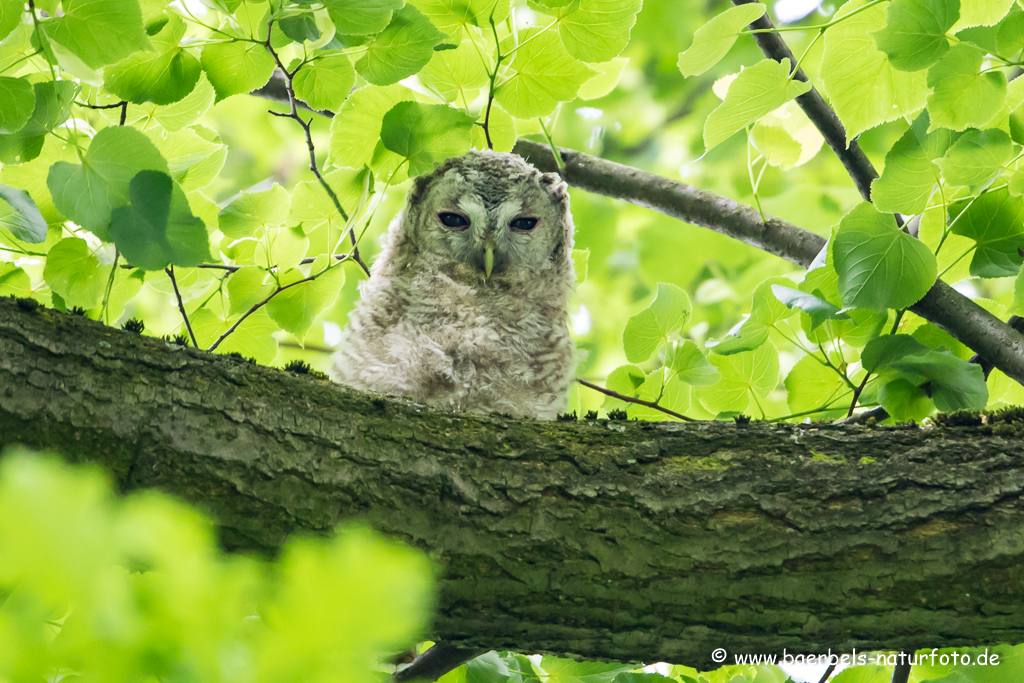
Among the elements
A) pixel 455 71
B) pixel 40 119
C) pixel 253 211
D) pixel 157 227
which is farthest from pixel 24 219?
pixel 455 71

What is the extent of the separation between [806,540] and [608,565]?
0.34 meters

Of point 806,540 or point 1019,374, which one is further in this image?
point 1019,374

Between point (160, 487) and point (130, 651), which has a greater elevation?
point (160, 487)

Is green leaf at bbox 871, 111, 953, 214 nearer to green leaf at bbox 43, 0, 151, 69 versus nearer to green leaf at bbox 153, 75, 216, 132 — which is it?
green leaf at bbox 43, 0, 151, 69

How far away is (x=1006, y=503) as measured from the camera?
1.29m

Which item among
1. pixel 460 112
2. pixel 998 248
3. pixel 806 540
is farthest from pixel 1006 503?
pixel 460 112

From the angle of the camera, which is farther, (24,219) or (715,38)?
(715,38)

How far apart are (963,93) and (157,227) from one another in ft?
4.99

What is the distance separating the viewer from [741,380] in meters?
2.12

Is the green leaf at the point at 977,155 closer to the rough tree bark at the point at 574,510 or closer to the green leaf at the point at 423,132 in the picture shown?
the rough tree bark at the point at 574,510

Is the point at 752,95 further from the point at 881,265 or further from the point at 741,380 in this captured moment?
the point at 741,380

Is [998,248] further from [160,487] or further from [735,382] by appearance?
[160,487]

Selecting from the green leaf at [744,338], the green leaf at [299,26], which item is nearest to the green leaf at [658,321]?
the green leaf at [744,338]

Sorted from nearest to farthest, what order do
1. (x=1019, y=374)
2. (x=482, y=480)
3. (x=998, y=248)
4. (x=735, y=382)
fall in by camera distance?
1. (x=482, y=480)
2. (x=998, y=248)
3. (x=1019, y=374)
4. (x=735, y=382)
